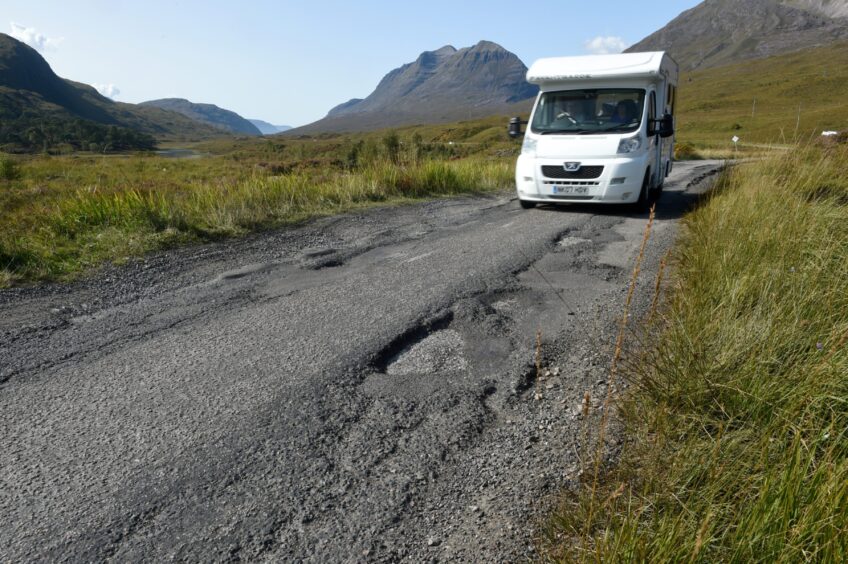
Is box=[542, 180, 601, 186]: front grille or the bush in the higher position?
the bush

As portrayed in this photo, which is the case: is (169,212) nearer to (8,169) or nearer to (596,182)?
(596,182)

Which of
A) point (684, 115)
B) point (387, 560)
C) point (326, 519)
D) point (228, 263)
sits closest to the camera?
point (387, 560)

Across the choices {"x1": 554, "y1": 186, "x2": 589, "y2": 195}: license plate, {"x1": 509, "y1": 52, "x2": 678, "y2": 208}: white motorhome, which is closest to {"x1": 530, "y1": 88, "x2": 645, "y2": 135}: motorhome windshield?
{"x1": 509, "y1": 52, "x2": 678, "y2": 208}: white motorhome

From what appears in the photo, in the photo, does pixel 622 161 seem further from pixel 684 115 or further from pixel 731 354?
pixel 684 115

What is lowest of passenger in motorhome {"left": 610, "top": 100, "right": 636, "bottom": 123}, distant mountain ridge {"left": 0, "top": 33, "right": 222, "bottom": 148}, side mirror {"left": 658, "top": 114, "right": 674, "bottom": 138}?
side mirror {"left": 658, "top": 114, "right": 674, "bottom": 138}

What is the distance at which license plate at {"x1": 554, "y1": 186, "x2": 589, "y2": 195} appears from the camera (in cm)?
842

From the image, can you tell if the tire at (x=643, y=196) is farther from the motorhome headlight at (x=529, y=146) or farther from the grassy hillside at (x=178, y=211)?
the grassy hillside at (x=178, y=211)

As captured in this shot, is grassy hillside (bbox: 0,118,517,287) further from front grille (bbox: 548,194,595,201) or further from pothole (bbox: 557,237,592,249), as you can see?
pothole (bbox: 557,237,592,249)

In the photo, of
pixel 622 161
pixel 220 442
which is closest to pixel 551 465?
pixel 220 442

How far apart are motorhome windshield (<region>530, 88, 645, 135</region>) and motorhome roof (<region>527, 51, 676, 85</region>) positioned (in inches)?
10.3

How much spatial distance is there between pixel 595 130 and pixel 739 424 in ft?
23.4

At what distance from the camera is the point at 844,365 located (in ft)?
7.64

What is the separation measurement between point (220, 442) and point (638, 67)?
879cm

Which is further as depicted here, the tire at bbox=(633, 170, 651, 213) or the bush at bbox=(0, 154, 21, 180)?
the bush at bbox=(0, 154, 21, 180)
